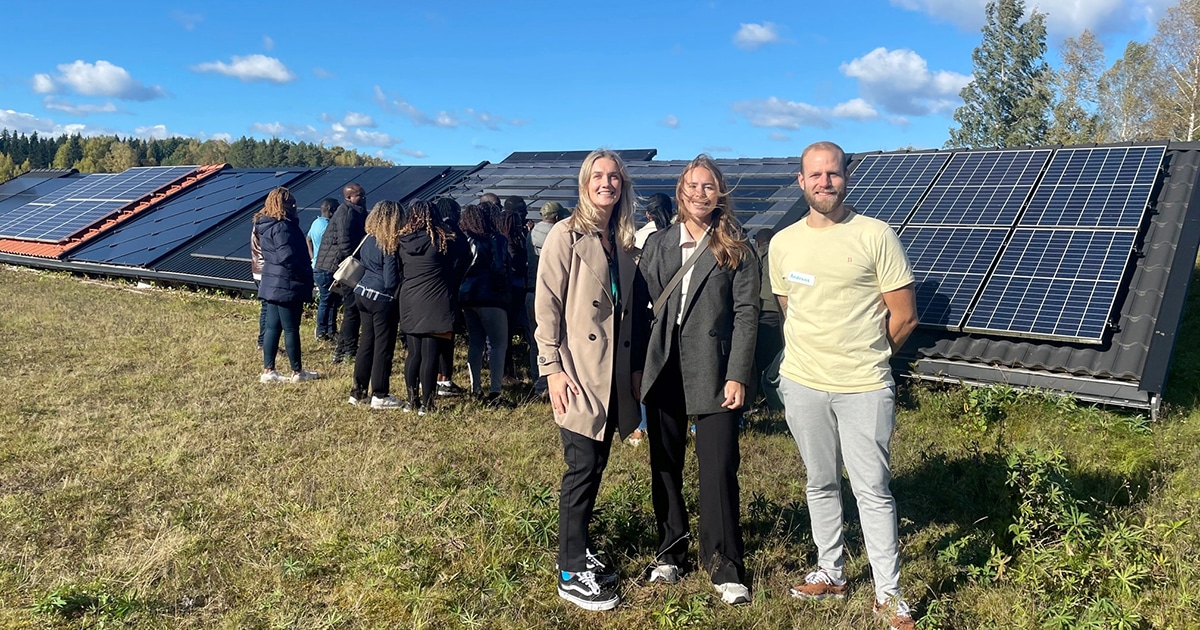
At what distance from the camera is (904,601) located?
3.58m

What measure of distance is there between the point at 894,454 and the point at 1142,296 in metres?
2.71

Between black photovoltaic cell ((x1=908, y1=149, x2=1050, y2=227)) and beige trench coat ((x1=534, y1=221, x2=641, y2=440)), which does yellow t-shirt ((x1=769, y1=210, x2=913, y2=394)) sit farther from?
black photovoltaic cell ((x1=908, y1=149, x2=1050, y2=227))

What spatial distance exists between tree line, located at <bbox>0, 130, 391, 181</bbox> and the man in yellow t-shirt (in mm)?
79164

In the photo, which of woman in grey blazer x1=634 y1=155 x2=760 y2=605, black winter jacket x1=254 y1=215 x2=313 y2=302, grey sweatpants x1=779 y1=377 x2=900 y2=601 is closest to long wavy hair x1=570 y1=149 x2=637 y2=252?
woman in grey blazer x1=634 y1=155 x2=760 y2=605

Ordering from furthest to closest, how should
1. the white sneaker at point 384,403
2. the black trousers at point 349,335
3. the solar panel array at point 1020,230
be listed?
the black trousers at point 349,335
the white sneaker at point 384,403
the solar panel array at point 1020,230

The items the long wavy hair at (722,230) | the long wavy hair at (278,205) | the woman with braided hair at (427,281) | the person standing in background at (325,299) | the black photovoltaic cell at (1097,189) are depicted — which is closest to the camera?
the long wavy hair at (722,230)

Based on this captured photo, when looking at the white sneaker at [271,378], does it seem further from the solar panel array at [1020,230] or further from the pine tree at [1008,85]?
the pine tree at [1008,85]

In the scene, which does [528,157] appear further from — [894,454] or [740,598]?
[740,598]

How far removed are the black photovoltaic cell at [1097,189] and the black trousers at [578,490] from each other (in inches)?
233

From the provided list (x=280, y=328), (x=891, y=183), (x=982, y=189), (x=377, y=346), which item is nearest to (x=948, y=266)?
(x=982, y=189)

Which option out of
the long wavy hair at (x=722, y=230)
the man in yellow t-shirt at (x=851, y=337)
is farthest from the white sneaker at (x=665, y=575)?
the long wavy hair at (x=722, y=230)

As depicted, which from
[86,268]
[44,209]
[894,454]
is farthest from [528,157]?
[44,209]

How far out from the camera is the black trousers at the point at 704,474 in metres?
3.79

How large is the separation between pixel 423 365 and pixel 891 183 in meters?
5.86
